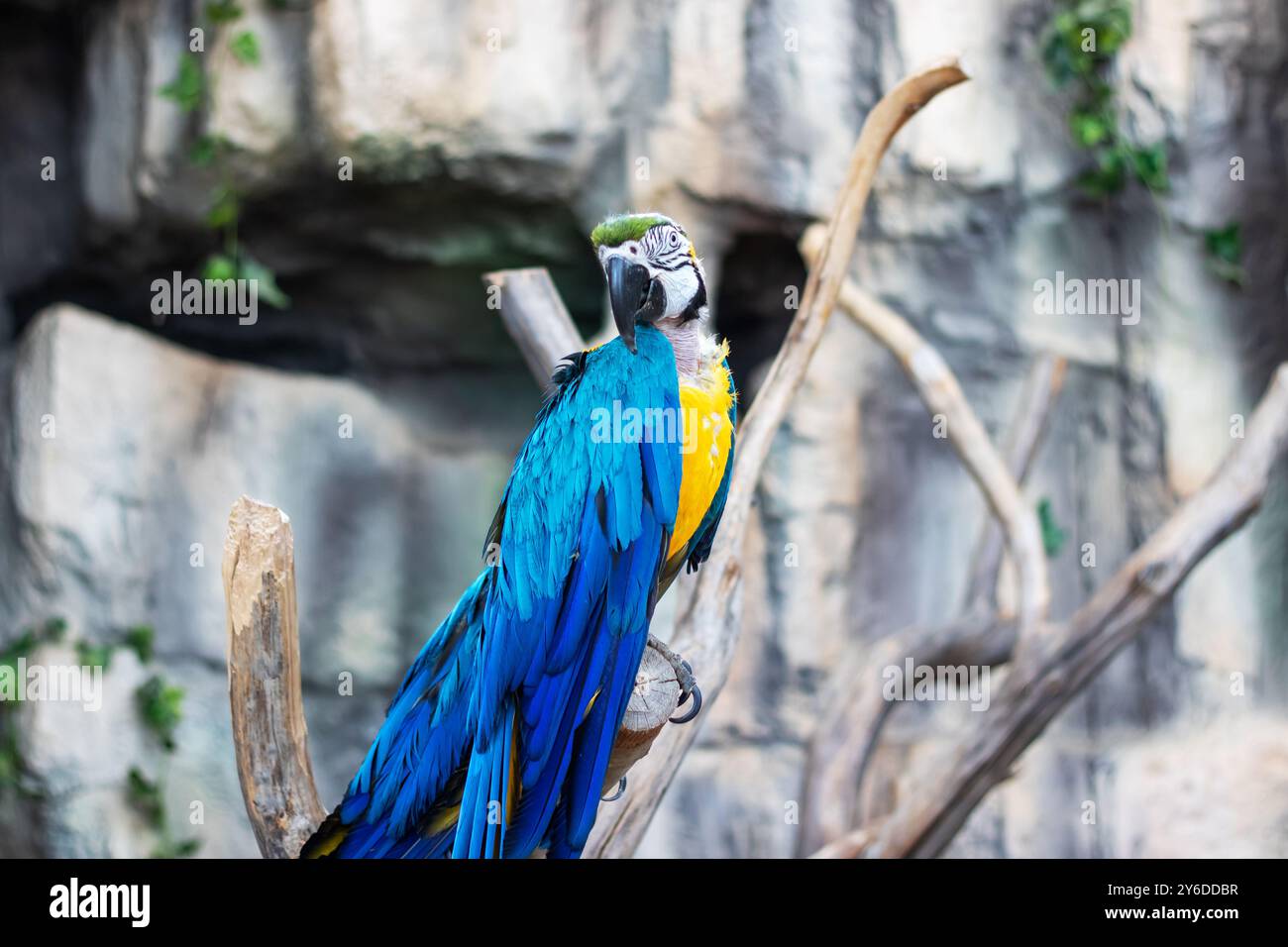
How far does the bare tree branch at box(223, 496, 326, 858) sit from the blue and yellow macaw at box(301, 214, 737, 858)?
8cm

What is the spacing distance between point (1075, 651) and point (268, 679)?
1.44 meters

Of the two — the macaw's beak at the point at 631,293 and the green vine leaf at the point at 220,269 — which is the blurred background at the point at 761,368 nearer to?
the green vine leaf at the point at 220,269

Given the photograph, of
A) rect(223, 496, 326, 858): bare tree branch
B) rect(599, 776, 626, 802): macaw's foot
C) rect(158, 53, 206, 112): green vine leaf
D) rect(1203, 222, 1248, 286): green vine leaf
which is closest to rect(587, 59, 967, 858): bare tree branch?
rect(599, 776, 626, 802): macaw's foot

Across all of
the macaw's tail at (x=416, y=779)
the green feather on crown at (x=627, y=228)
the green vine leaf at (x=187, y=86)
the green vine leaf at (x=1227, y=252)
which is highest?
the green vine leaf at (x=187, y=86)

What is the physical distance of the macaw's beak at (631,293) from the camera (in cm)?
138

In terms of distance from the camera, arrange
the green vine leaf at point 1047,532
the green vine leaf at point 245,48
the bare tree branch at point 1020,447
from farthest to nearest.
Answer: the green vine leaf at point 245,48
the green vine leaf at point 1047,532
the bare tree branch at point 1020,447

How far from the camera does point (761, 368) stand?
325cm

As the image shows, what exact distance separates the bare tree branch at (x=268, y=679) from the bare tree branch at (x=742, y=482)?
0.39 meters

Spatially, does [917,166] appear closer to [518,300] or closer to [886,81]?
[886,81]

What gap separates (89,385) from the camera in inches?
116

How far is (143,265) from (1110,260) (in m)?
2.45

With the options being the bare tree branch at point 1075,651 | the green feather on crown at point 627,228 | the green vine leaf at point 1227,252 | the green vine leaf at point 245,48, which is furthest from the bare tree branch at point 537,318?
the green vine leaf at point 1227,252

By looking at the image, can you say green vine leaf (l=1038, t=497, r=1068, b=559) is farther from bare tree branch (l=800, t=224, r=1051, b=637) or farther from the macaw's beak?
the macaw's beak

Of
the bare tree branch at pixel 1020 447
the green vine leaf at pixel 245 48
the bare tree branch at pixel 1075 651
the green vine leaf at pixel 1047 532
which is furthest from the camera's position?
the green vine leaf at pixel 245 48
